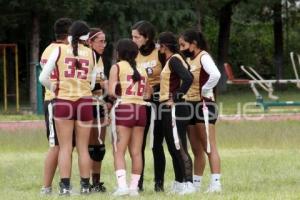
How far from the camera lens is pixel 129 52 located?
10383 millimetres

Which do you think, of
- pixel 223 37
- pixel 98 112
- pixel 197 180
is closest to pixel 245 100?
pixel 223 37

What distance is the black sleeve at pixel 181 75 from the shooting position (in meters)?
10.4

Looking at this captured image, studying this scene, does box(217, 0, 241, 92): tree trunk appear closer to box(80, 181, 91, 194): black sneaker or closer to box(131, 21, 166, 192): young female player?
box(131, 21, 166, 192): young female player

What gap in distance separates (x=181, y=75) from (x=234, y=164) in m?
4.05

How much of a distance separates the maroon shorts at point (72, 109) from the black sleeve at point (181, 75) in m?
1.05

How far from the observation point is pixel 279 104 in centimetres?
2794

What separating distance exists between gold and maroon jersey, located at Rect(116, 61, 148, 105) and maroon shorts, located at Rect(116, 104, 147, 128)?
62 mm

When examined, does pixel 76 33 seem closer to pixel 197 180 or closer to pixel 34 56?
pixel 197 180

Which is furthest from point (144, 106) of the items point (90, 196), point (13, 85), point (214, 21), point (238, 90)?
point (214, 21)

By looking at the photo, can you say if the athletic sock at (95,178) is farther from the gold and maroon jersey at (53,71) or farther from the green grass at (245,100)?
the green grass at (245,100)

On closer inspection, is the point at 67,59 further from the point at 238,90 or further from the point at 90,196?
the point at 238,90

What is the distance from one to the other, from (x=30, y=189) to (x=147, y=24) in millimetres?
2666

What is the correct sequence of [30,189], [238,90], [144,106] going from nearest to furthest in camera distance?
[144,106], [30,189], [238,90]

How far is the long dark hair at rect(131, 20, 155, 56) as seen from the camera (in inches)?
425
